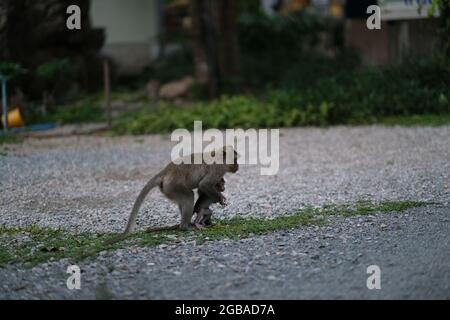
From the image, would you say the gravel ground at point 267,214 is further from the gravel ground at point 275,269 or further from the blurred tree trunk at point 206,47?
the blurred tree trunk at point 206,47

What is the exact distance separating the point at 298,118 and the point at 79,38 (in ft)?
25.4

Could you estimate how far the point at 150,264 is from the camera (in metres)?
7.24

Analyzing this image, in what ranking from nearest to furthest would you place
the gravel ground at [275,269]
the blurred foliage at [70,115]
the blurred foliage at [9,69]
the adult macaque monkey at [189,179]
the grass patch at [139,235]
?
the gravel ground at [275,269] < the grass patch at [139,235] < the adult macaque monkey at [189,179] < the blurred foliage at [9,69] < the blurred foliage at [70,115]

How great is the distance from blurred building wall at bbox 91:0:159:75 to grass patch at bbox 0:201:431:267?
17.4 metres

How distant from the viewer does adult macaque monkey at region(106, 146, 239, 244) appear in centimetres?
840

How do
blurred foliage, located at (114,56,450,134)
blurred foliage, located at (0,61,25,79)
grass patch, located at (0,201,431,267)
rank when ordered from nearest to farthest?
grass patch, located at (0,201,431,267), blurred foliage, located at (0,61,25,79), blurred foliage, located at (114,56,450,134)

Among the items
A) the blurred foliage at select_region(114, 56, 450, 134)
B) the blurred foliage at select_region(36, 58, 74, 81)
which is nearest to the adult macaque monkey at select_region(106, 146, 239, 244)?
the blurred foliage at select_region(114, 56, 450, 134)

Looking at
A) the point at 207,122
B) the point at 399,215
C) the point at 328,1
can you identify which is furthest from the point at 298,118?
the point at 328,1

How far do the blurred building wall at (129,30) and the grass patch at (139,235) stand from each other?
17.4 metres

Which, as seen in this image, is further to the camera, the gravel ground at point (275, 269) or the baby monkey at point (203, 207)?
the baby monkey at point (203, 207)

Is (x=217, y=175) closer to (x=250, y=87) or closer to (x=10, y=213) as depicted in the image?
(x=10, y=213)

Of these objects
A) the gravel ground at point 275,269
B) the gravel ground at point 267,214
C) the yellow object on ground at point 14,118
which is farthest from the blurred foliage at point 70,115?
the gravel ground at point 275,269

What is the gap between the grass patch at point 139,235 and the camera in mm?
7746

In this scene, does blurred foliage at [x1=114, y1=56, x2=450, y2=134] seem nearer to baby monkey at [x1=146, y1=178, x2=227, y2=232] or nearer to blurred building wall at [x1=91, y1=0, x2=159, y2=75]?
baby monkey at [x1=146, y1=178, x2=227, y2=232]
